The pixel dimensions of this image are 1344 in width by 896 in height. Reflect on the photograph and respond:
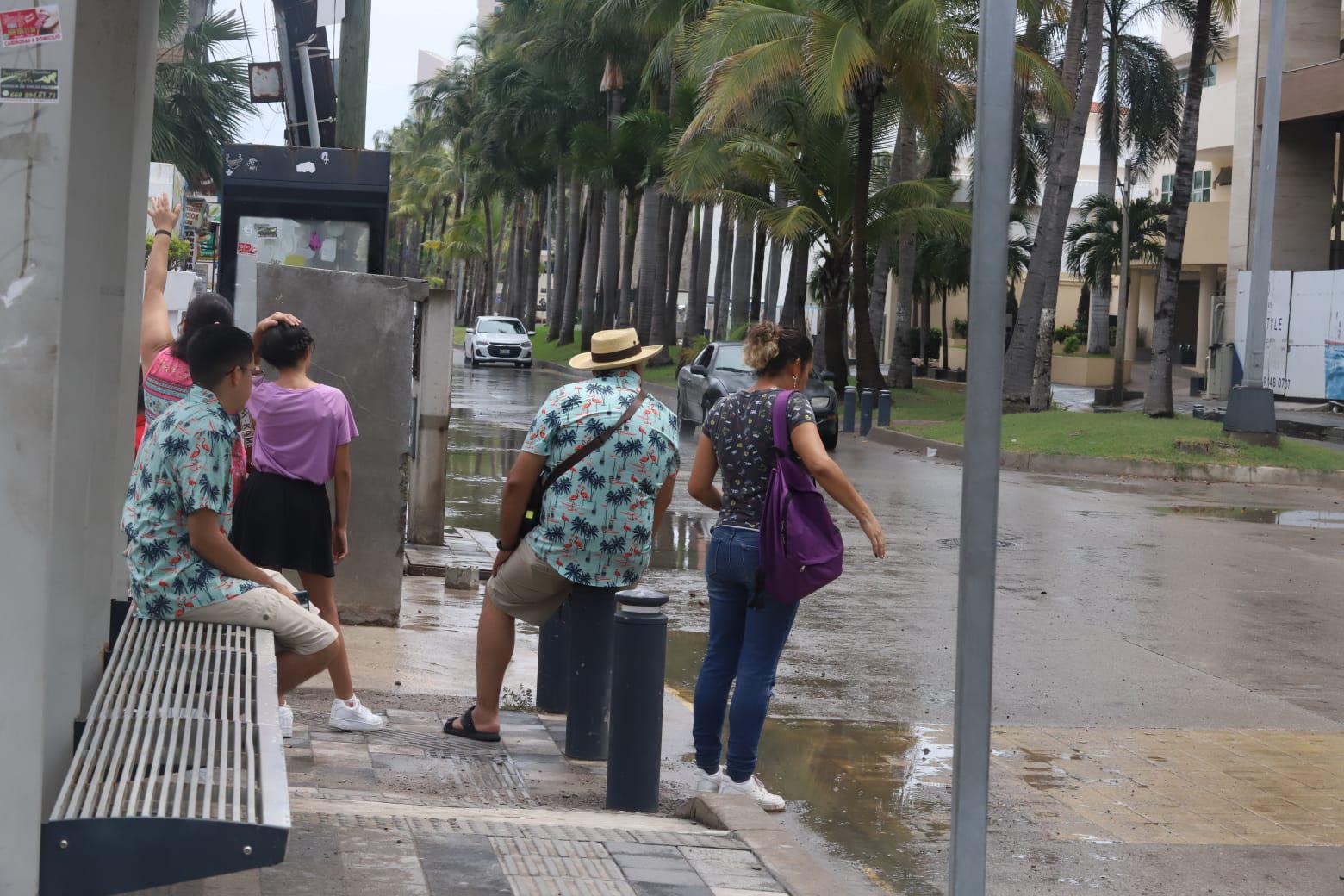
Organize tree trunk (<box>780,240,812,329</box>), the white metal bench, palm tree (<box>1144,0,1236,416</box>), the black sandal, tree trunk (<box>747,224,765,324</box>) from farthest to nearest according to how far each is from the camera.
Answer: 1. tree trunk (<box>747,224,765,324</box>)
2. tree trunk (<box>780,240,812,329</box>)
3. palm tree (<box>1144,0,1236,416</box>)
4. the black sandal
5. the white metal bench

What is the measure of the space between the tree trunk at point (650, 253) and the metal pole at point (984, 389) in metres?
45.9

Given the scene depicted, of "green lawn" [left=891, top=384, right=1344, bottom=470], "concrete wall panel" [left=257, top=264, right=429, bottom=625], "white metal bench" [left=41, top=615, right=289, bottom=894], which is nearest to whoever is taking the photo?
"white metal bench" [left=41, top=615, right=289, bottom=894]

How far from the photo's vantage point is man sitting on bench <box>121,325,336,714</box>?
4.97 metres

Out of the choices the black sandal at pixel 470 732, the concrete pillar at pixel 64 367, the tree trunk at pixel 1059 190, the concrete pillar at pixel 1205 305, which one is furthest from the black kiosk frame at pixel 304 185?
the concrete pillar at pixel 1205 305

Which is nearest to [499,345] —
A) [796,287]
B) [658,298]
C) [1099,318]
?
[658,298]

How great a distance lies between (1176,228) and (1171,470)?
6899mm

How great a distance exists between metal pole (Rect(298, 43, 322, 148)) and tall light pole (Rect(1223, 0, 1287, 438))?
14328 millimetres

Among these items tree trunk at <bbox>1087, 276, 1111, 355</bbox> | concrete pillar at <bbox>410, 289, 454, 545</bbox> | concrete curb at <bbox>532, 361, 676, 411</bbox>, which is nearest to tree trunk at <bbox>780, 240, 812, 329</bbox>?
concrete curb at <bbox>532, 361, 676, 411</bbox>

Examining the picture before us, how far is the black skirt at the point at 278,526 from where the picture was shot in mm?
6688

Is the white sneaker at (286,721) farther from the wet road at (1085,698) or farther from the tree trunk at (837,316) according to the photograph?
the tree trunk at (837,316)

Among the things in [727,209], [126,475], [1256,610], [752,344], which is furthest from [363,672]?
[727,209]

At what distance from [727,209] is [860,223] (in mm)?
6910

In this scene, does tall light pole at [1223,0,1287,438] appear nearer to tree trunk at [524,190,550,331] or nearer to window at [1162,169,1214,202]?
window at [1162,169,1214,202]

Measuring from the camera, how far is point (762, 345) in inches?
247
